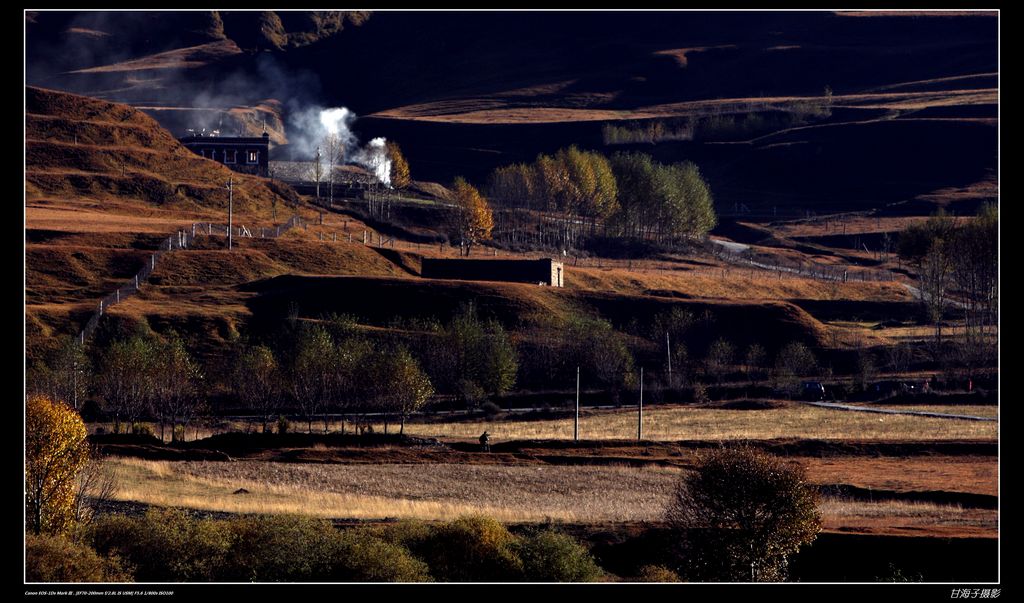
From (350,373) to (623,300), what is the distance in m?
30.3

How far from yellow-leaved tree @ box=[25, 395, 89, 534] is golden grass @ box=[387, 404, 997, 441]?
3647 centimetres

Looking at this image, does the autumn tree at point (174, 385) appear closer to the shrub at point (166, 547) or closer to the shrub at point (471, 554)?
the shrub at point (166, 547)

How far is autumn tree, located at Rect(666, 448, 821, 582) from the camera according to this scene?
113 feet

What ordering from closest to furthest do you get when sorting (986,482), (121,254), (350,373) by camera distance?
Result: 1. (986,482)
2. (350,373)
3. (121,254)

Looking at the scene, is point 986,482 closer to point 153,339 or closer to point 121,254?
point 153,339

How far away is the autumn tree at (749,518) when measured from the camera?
34.6 metres

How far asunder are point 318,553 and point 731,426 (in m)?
43.1

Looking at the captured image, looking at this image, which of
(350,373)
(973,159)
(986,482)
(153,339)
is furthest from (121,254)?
(973,159)

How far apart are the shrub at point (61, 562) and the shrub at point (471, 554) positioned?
730cm

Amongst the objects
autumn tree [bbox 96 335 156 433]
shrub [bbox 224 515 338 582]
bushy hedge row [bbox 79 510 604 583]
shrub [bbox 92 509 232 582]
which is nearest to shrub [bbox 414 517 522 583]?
bushy hedge row [bbox 79 510 604 583]

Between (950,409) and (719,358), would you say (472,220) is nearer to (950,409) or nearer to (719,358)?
(719,358)

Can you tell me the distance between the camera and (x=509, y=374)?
8362 centimetres

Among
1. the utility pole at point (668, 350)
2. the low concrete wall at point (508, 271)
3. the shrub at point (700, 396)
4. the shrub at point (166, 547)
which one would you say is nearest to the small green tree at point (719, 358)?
the utility pole at point (668, 350)

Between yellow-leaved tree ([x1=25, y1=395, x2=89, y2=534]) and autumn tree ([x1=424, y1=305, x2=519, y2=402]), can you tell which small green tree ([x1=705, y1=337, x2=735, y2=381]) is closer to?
autumn tree ([x1=424, y1=305, x2=519, y2=402])
